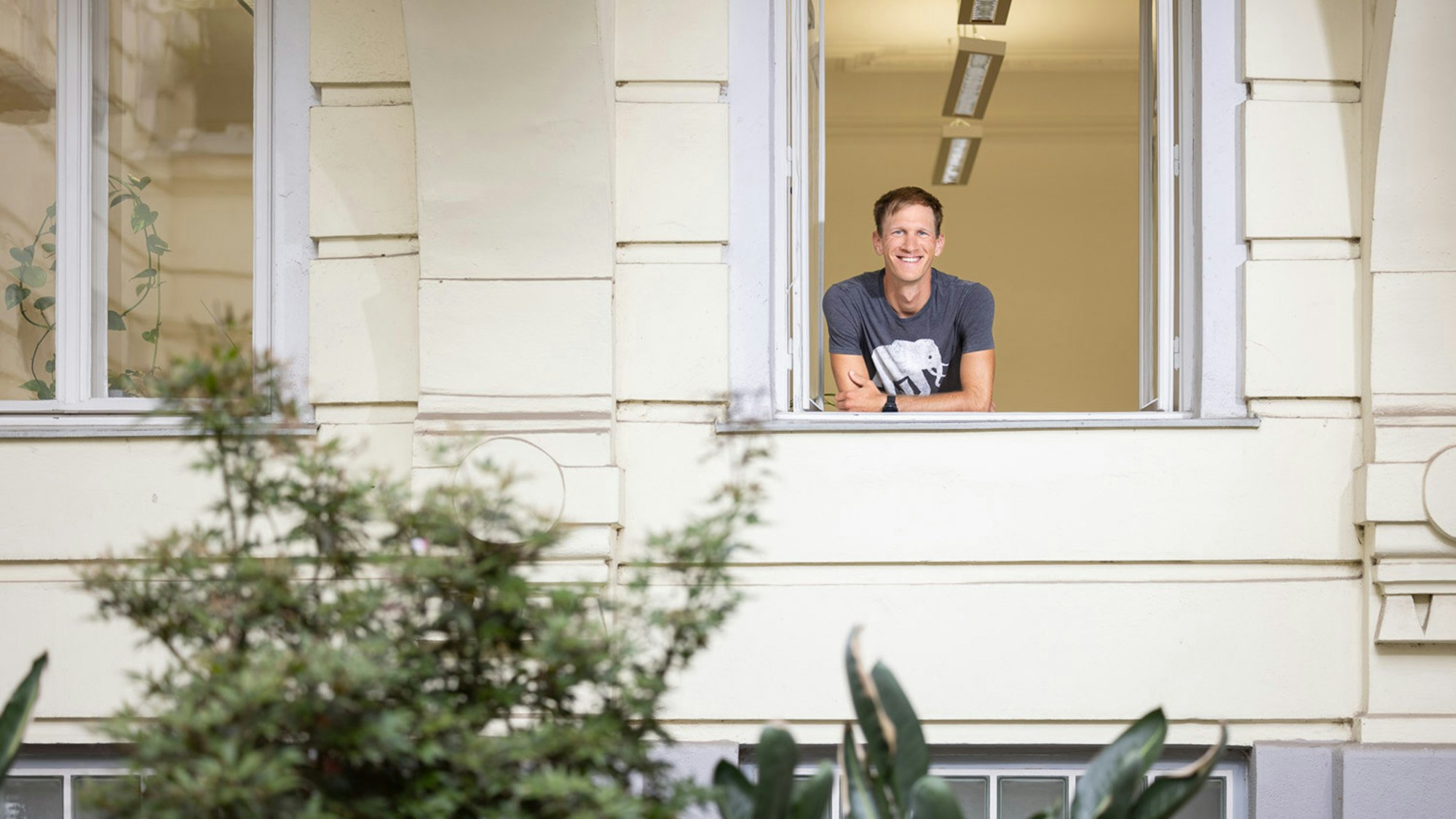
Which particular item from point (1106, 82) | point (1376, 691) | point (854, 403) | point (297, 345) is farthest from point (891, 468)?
point (1106, 82)

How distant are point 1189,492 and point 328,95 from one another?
9.41 feet

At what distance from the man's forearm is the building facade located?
0.15 metres

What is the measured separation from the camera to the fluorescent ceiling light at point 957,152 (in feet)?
30.0

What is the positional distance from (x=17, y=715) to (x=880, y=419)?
2.47 metres

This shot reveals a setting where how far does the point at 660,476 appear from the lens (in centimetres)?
410

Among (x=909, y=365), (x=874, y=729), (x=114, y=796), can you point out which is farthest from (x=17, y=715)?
(x=909, y=365)

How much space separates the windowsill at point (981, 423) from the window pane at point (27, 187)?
7.41ft

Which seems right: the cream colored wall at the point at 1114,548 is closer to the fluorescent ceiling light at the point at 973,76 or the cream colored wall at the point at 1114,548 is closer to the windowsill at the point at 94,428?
the windowsill at the point at 94,428

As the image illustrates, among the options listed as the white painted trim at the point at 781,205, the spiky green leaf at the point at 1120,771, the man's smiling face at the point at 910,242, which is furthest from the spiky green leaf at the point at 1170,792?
the man's smiling face at the point at 910,242

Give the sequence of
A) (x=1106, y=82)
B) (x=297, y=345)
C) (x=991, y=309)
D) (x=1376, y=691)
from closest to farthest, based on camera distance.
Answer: (x=1376, y=691), (x=297, y=345), (x=991, y=309), (x=1106, y=82)

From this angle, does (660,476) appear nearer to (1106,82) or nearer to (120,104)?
(120,104)

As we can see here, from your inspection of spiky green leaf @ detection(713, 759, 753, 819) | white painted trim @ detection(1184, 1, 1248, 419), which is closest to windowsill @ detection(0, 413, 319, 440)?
spiky green leaf @ detection(713, 759, 753, 819)

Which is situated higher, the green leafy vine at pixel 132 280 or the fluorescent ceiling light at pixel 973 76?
the fluorescent ceiling light at pixel 973 76

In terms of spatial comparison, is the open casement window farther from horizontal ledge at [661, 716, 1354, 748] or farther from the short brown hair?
horizontal ledge at [661, 716, 1354, 748]
